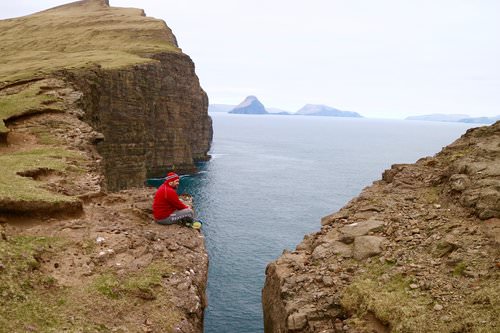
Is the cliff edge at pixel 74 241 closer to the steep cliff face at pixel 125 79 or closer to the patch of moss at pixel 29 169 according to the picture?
the patch of moss at pixel 29 169

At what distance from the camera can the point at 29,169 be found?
21891 millimetres

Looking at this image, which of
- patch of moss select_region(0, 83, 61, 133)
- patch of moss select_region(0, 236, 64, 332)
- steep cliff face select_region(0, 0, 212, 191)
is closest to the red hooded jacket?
patch of moss select_region(0, 236, 64, 332)

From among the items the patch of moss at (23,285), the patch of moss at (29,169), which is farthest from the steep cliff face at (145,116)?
the patch of moss at (23,285)

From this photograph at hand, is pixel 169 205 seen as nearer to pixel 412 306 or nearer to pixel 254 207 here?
pixel 412 306

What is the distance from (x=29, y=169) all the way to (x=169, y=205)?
7830 millimetres

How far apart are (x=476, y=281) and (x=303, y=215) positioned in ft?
206

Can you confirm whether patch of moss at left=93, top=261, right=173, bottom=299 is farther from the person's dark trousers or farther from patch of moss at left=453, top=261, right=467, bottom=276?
patch of moss at left=453, top=261, right=467, bottom=276

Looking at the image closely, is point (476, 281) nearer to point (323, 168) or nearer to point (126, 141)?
point (126, 141)

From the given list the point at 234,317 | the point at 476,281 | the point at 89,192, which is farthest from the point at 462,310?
the point at 234,317

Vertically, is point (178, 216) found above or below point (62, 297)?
above

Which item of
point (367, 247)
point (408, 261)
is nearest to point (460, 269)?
point (408, 261)

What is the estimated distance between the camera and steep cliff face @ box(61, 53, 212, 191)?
7031cm

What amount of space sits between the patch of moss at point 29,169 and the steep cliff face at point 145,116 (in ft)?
61.3

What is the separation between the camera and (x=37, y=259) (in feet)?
47.3
